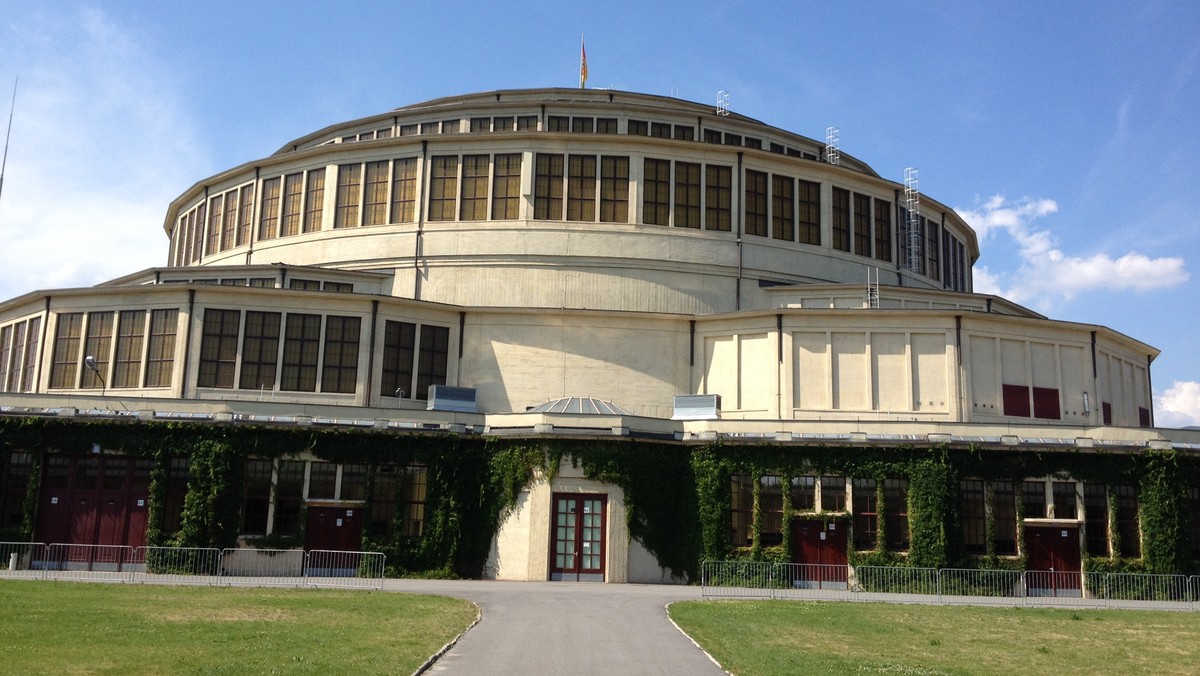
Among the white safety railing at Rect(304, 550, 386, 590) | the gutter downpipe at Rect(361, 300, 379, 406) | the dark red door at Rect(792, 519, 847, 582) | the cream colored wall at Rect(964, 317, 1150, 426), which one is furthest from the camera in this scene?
the cream colored wall at Rect(964, 317, 1150, 426)

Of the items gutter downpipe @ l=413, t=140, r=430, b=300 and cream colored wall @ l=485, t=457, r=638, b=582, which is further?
gutter downpipe @ l=413, t=140, r=430, b=300

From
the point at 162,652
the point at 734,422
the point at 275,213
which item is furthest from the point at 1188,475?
the point at 275,213

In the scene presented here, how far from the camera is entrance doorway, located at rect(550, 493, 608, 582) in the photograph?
4131cm

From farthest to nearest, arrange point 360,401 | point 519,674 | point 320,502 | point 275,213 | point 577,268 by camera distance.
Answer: point 275,213, point 577,268, point 360,401, point 320,502, point 519,674

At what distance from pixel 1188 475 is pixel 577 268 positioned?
29.2m

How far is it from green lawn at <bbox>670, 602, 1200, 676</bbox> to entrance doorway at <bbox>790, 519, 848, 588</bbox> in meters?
8.21

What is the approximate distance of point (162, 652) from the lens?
19328 millimetres

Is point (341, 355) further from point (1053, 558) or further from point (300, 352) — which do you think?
point (1053, 558)

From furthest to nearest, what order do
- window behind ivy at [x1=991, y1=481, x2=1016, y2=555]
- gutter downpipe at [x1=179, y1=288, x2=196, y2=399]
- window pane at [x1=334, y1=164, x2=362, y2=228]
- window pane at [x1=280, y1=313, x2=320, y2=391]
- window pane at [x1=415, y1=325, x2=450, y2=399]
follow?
window pane at [x1=334, y1=164, x2=362, y2=228]
window pane at [x1=415, y1=325, x2=450, y2=399]
window pane at [x1=280, y1=313, x2=320, y2=391]
gutter downpipe at [x1=179, y1=288, x2=196, y2=399]
window behind ivy at [x1=991, y1=481, x2=1016, y2=555]

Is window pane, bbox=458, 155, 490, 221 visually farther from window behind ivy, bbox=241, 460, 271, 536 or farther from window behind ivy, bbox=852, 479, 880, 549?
window behind ivy, bbox=852, 479, 880, 549

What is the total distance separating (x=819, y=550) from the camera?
42156 millimetres

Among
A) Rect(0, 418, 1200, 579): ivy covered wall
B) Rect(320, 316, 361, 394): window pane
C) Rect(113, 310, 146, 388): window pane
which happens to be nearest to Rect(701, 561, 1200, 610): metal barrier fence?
Rect(0, 418, 1200, 579): ivy covered wall

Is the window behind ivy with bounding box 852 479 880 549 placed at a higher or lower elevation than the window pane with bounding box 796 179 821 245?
lower

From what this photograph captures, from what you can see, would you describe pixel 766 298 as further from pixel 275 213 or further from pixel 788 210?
pixel 275 213
